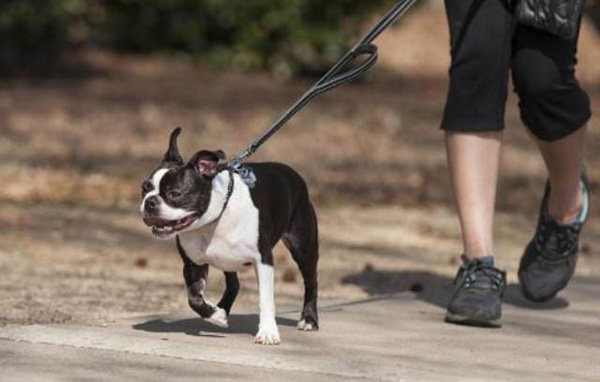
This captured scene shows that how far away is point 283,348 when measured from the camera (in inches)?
211

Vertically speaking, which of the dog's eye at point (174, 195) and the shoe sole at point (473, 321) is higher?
the dog's eye at point (174, 195)

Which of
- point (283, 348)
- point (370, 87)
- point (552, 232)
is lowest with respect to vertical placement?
point (283, 348)

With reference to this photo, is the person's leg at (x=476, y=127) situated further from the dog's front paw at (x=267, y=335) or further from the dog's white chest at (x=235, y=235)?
the dog's white chest at (x=235, y=235)

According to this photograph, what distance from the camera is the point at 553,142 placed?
645 centimetres

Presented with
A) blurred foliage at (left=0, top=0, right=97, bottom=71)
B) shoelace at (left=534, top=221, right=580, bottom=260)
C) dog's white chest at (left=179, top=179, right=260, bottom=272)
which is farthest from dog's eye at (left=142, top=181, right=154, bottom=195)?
blurred foliage at (left=0, top=0, right=97, bottom=71)

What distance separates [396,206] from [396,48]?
11.5 meters

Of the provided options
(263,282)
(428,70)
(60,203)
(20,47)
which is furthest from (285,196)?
(428,70)

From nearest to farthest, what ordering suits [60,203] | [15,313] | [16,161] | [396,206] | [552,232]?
[15,313]
[552,232]
[60,203]
[396,206]
[16,161]

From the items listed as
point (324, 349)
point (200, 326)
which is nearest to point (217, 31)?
point (200, 326)

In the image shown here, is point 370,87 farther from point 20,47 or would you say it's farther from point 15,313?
point 15,313

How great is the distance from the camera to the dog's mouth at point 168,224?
5223 millimetres

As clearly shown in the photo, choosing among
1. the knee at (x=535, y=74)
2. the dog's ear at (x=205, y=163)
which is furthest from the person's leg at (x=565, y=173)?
the dog's ear at (x=205, y=163)

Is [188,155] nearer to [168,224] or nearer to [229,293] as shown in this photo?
[229,293]

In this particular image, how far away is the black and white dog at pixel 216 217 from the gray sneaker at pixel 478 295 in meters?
0.84
